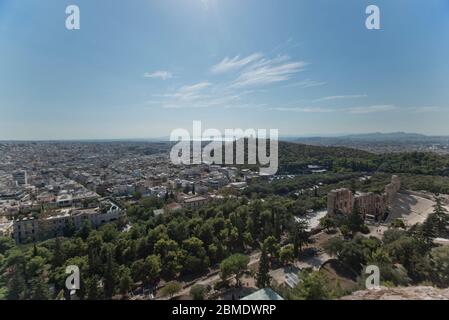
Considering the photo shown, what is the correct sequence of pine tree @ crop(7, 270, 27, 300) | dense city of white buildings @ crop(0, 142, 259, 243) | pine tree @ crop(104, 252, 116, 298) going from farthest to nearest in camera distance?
1. dense city of white buildings @ crop(0, 142, 259, 243)
2. pine tree @ crop(104, 252, 116, 298)
3. pine tree @ crop(7, 270, 27, 300)

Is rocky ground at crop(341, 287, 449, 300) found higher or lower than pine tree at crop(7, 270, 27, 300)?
higher

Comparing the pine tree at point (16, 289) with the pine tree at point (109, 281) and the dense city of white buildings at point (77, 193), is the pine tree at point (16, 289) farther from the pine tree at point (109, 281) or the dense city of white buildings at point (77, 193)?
the dense city of white buildings at point (77, 193)

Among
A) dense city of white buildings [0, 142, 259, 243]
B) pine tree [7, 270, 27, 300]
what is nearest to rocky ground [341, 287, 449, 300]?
pine tree [7, 270, 27, 300]

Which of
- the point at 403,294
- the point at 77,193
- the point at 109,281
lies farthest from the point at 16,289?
the point at 77,193

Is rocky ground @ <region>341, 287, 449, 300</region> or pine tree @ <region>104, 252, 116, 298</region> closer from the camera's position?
rocky ground @ <region>341, 287, 449, 300</region>

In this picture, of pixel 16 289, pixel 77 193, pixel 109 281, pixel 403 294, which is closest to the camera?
pixel 403 294

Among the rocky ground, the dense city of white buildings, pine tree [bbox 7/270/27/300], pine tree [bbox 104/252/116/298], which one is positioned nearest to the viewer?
the rocky ground

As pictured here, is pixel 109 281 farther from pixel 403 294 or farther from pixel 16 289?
pixel 403 294

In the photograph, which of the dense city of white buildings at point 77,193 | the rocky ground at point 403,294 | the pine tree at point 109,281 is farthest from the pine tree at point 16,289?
the rocky ground at point 403,294

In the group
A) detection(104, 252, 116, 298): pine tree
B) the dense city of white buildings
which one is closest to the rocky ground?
detection(104, 252, 116, 298): pine tree

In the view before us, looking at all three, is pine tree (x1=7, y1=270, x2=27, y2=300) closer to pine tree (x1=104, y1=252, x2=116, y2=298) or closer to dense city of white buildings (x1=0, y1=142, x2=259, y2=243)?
pine tree (x1=104, y1=252, x2=116, y2=298)

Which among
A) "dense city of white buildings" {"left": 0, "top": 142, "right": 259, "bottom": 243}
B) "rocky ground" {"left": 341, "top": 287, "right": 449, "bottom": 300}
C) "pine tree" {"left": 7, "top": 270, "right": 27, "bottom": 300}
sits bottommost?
"dense city of white buildings" {"left": 0, "top": 142, "right": 259, "bottom": 243}
